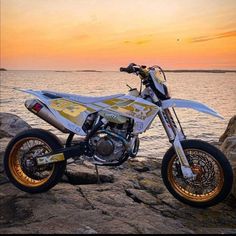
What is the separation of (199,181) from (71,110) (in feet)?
8.23

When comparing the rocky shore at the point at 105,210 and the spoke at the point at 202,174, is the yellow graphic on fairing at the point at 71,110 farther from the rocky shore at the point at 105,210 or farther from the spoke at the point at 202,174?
the spoke at the point at 202,174

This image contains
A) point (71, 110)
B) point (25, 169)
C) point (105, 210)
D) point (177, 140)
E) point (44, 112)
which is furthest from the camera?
point (25, 169)

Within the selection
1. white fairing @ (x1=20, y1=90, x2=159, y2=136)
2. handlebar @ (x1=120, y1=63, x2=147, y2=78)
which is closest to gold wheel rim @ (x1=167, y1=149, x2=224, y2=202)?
white fairing @ (x1=20, y1=90, x2=159, y2=136)

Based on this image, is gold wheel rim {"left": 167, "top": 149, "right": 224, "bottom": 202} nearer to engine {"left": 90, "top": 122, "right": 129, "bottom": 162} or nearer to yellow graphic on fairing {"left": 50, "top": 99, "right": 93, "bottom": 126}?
engine {"left": 90, "top": 122, "right": 129, "bottom": 162}

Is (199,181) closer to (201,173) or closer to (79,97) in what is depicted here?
(201,173)

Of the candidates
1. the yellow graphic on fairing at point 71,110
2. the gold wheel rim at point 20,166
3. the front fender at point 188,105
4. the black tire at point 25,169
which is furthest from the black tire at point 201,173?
the gold wheel rim at point 20,166

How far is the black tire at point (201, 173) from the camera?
553cm

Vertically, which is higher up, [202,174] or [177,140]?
[177,140]

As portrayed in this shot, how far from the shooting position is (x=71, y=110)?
598cm

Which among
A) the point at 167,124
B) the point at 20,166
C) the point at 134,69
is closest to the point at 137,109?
the point at 167,124

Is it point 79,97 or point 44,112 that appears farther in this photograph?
point 44,112

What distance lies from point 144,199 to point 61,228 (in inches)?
84.2

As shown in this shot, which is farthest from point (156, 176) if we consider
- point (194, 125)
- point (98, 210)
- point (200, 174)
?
point (194, 125)

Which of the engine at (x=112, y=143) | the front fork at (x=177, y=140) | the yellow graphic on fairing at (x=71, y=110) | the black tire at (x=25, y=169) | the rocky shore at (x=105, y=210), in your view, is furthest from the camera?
the black tire at (x=25, y=169)
